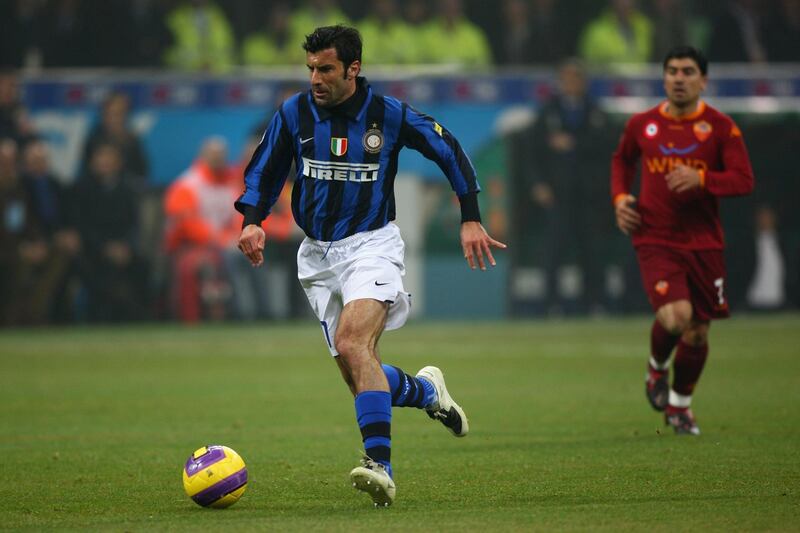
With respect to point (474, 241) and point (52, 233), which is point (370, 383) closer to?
point (474, 241)

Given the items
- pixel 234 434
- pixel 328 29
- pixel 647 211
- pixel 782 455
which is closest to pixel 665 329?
pixel 647 211

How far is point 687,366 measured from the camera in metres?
9.80

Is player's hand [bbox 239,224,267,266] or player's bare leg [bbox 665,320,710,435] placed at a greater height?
player's hand [bbox 239,224,267,266]

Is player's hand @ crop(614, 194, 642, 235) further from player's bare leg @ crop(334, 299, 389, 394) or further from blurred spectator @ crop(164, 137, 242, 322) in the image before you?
blurred spectator @ crop(164, 137, 242, 322)

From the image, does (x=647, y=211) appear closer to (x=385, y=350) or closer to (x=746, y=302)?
(x=385, y=350)

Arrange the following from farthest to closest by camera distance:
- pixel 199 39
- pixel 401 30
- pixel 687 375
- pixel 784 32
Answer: pixel 784 32 < pixel 401 30 < pixel 199 39 < pixel 687 375

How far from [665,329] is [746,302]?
12053mm

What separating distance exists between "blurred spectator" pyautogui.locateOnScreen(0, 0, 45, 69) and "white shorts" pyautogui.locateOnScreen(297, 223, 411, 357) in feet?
49.3

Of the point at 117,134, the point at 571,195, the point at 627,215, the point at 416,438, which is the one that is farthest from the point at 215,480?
the point at 571,195

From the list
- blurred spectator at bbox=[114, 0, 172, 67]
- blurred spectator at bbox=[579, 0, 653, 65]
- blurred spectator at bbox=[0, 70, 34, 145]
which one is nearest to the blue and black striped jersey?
blurred spectator at bbox=[0, 70, 34, 145]

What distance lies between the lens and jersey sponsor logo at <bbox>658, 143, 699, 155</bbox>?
9.80 metres

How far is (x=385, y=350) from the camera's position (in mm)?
16719

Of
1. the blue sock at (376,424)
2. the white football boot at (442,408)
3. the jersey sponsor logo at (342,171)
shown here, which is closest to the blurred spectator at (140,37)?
the white football boot at (442,408)

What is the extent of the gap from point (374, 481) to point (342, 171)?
1649 mm
